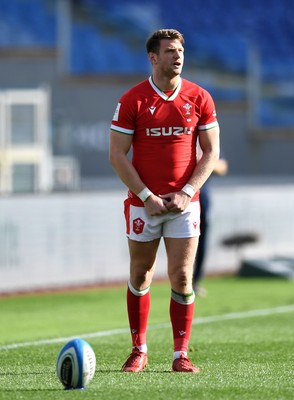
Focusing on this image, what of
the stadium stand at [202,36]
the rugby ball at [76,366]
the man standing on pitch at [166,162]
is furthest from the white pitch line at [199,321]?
the stadium stand at [202,36]

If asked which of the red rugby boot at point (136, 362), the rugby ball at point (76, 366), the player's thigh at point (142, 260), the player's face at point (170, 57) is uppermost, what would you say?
the player's face at point (170, 57)

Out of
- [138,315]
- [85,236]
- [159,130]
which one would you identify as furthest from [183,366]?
[85,236]

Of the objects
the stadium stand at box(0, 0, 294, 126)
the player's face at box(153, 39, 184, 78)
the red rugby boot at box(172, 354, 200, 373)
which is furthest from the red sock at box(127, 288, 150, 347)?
the stadium stand at box(0, 0, 294, 126)

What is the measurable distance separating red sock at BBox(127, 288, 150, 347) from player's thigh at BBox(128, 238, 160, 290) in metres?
0.08

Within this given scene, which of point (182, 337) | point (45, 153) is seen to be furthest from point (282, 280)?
point (182, 337)

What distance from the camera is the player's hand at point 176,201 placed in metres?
7.56

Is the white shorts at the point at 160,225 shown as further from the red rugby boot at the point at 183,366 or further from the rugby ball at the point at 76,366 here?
the rugby ball at the point at 76,366

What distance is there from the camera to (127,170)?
25.0ft


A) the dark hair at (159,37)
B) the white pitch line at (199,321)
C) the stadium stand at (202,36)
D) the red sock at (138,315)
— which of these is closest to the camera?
the dark hair at (159,37)

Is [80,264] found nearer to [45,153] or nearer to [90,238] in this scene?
[90,238]

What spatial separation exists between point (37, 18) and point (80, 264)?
51.7 feet

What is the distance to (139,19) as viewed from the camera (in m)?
33.9

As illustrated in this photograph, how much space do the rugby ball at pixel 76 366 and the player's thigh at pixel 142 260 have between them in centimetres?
110

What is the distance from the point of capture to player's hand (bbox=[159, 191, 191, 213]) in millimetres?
7559
